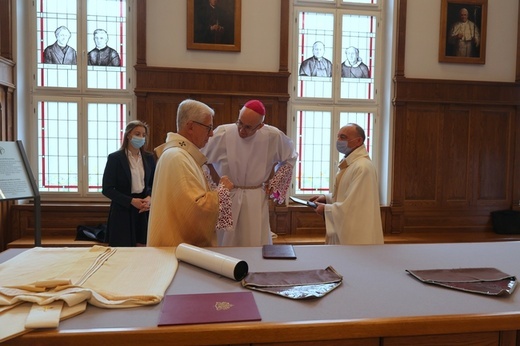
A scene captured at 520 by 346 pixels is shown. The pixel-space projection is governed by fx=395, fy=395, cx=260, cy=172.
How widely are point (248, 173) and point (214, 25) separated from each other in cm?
279

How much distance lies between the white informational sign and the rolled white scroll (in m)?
2.23

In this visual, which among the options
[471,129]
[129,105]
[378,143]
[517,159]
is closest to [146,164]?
[129,105]

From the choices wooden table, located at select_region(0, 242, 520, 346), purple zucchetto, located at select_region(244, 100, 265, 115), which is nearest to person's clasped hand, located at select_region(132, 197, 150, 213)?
purple zucchetto, located at select_region(244, 100, 265, 115)

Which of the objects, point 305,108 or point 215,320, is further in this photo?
point 305,108

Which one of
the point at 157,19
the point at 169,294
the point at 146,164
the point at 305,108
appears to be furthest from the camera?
the point at 305,108

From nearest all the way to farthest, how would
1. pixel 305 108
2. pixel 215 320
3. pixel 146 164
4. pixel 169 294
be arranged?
pixel 215 320 → pixel 169 294 → pixel 146 164 → pixel 305 108

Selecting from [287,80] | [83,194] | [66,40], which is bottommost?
[83,194]

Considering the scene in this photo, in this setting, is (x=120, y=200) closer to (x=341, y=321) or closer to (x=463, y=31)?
(x=341, y=321)

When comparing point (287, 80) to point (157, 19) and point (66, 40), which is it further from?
point (66, 40)

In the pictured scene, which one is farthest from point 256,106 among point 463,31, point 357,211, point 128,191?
point 463,31

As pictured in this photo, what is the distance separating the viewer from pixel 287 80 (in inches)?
207

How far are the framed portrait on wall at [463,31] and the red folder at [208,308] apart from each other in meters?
5.34

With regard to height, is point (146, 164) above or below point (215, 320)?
above

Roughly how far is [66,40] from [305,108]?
10.7 feet
